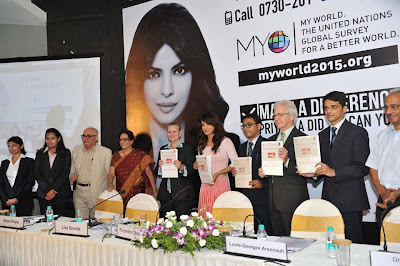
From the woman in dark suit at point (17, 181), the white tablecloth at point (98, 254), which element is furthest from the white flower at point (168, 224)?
the woman in dark suit at point (17, 181)

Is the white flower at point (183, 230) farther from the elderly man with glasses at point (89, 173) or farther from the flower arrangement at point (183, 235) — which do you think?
the elderly man with glasses at point (89, 173)

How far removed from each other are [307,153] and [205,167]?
3.72 ft

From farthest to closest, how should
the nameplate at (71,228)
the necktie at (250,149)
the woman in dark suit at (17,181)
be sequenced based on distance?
the woman in dark suit at (17,181) < the necktie at (250,149) < the nameplate at (71,228)

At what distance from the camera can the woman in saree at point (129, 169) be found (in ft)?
15.4

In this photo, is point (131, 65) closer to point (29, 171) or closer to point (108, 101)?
point (108, 101)

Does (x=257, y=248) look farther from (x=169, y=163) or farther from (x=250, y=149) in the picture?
(x=169, y=163)

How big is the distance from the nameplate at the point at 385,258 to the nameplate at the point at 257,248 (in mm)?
428

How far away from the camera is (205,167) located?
3945 mm

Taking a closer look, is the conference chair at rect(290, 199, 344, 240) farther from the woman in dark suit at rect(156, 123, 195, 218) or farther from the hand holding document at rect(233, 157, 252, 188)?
the woman in dark suit at rect(156, 123, 195, 218)

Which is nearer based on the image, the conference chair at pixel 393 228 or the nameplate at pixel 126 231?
the conference chair at pixel 393 228

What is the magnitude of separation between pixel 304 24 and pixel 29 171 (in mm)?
3720

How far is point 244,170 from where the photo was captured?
12.5 ft

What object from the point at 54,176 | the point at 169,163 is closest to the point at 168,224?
the point at 169,163

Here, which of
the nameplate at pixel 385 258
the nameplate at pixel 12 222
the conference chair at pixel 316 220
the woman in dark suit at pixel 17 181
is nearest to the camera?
the nameplate at pixel 385 258
